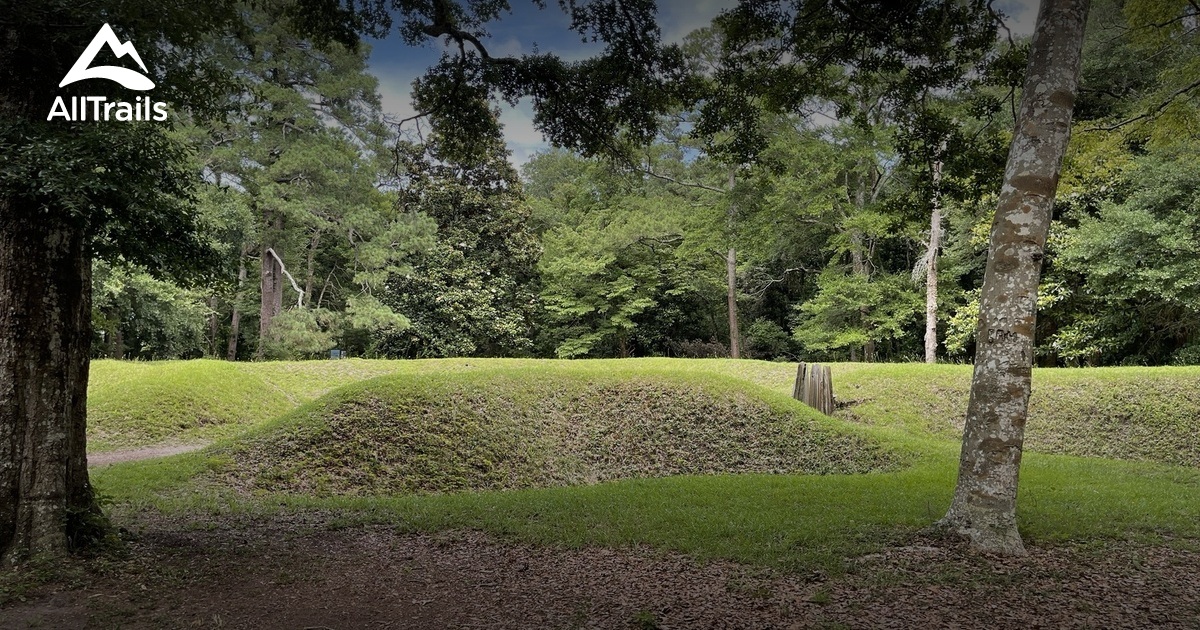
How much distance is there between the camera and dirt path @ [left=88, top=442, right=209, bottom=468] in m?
9.84

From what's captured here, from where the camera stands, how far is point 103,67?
4781 millimetres

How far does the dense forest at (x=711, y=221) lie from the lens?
845 centimetres

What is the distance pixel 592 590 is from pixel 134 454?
9942 mm

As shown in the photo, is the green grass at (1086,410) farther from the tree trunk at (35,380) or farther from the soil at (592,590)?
the tree trunk at (35,380)

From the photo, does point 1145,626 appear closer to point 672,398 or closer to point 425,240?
point 672,398

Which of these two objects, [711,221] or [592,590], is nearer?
[592,590]

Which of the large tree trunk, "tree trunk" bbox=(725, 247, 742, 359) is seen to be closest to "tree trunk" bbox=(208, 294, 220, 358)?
"tree trunk" bbox=(725, 247, 742, 359)

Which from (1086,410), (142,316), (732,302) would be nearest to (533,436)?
(1086,410)

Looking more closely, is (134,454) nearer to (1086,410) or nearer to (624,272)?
(1086,410)

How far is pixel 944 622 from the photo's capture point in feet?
12.4

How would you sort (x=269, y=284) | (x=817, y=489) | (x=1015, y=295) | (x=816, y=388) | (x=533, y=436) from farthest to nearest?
(x=269, y=284)
(x=816, y=388)
(x=533, y=436)
(x=817, y=489)
(x=1015, y=295)

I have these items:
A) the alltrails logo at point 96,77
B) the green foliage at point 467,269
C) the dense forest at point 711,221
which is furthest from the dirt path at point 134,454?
the green foliage at point 467,269

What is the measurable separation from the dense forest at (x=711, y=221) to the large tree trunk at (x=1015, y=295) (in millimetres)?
2554

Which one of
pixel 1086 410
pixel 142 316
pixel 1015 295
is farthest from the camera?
pixel 142 316
